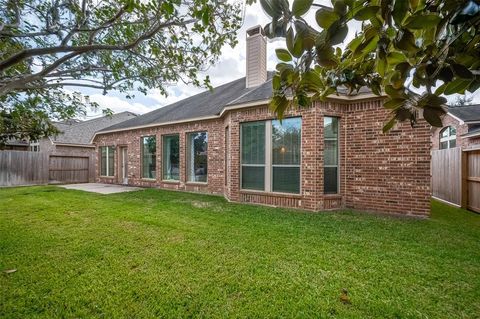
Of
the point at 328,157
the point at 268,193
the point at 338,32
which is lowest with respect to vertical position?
the point at 268,193

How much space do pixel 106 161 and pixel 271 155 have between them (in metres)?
12.3

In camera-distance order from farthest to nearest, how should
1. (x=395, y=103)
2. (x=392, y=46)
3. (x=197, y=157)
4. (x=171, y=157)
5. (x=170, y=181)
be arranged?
(x=171, y=157) < (x=170, y=181) < (x=197, y=157) < (x=395, y=103) < (x=392, y=46)

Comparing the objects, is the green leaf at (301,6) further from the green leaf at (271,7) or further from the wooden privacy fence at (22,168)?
the wooden privacy fence at (22,168)

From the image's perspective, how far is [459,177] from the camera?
315 inches

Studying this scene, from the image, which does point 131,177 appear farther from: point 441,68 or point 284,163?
point 441,68

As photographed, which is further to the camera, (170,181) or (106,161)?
(106,161)

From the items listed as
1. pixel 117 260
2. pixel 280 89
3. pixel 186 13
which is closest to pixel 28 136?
pixel 117 260

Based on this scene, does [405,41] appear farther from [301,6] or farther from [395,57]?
[301,6]

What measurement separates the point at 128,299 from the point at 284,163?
214 inches

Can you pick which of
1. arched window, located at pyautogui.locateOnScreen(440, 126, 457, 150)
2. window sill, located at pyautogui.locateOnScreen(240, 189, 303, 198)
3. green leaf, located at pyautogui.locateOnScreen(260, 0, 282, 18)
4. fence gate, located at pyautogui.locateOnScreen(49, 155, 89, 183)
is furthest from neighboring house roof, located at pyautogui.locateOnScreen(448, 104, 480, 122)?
fence gate, located at pyautogui.locateOnScreen(49, 155, 89, 183)

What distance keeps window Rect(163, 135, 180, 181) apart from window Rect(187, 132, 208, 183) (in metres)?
0.71

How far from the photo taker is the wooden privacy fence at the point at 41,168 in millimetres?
14164

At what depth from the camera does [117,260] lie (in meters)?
3.62

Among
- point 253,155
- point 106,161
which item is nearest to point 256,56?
point 253,155
